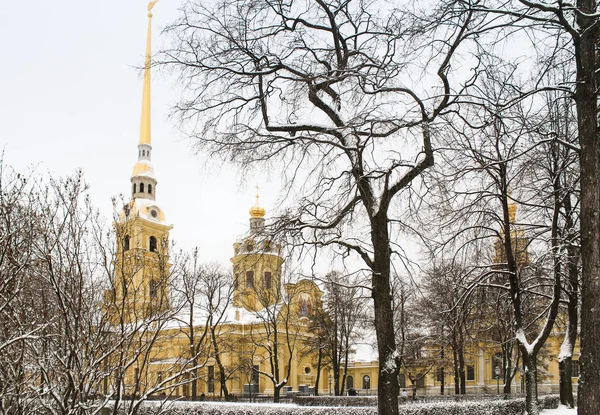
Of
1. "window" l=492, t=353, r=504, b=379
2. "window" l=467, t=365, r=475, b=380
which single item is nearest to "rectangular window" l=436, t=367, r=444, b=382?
"window" l=492, t=353, r=504, b=379

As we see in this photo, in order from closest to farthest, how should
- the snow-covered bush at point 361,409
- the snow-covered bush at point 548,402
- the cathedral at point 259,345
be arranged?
1. the snow-covered bush at point 361,409
2. the snow-covered bush at point 548,402
3. the cathedral at point 259,345

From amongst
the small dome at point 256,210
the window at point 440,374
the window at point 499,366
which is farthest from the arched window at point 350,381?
the small dome at point 256,210

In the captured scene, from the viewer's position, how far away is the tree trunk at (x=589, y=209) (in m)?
8.31

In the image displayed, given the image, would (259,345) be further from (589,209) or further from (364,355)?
(589,209)

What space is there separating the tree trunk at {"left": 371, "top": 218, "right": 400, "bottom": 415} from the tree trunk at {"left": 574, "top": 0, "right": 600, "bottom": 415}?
11.1 feet

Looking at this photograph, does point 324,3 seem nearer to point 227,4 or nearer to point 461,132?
point 227,4

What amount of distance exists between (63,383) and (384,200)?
6.43 m

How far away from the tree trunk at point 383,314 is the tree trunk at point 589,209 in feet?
11.1

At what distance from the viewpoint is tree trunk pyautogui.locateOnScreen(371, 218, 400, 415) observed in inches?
432

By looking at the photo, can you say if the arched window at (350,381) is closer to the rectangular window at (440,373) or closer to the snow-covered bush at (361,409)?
the rectangular window at (440,373)

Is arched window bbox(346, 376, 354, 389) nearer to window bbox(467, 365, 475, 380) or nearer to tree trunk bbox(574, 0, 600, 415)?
window bbox(467, 365, 475, 380)

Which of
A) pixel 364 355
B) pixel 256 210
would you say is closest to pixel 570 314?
pixel 256 210

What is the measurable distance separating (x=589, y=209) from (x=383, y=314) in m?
4.11

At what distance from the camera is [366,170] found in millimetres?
11039
